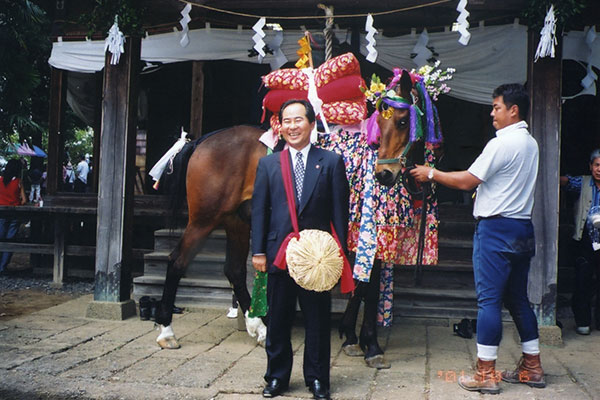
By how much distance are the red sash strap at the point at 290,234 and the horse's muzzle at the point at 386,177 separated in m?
0.66

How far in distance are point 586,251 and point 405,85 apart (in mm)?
3180

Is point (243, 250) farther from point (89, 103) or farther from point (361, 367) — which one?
point (89, 103)

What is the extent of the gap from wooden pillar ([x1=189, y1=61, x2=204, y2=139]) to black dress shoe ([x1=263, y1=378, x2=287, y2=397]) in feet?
15.0

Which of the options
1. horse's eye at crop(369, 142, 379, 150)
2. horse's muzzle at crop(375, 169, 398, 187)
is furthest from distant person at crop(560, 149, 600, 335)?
horse's muzzle at crop(375, 169, 398, 187)

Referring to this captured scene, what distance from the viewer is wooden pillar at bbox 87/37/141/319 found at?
19.5 feet

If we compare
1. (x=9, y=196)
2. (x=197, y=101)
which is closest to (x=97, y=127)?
(x=9, y=196)

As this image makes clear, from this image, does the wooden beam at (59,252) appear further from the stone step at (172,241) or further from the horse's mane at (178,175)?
the horse's mane at (178,175)

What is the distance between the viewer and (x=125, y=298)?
6012 millimetres

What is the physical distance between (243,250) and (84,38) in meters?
4.60

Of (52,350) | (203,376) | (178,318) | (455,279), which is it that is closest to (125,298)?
(178,318)

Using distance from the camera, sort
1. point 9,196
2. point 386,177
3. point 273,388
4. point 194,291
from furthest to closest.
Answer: point 9,196 → point 194,291 → point 386,177 → point 273,388

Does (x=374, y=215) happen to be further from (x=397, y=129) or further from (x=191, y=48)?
(x=191, y=48)

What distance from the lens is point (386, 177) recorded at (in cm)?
409

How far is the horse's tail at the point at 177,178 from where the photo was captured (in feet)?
18.1
